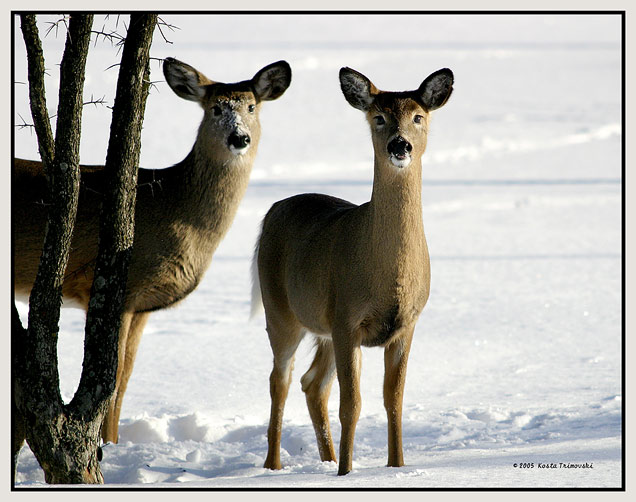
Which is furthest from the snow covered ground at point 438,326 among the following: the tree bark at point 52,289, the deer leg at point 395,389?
the tree bark at point 52,289

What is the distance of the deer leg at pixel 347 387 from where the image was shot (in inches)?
187

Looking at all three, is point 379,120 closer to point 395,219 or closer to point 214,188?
point 395,219

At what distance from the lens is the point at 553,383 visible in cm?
713

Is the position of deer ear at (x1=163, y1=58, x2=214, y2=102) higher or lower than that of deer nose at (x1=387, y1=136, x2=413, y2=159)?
higher

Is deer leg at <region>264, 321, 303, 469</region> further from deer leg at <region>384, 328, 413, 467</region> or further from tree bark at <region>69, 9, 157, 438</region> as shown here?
tree bark at <region>69, 9, 157, 438</region>

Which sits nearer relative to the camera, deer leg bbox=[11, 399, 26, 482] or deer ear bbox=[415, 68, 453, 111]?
deer leg bbox=[11, 399, 26, 482]

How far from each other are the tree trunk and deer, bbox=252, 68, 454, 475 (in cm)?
114

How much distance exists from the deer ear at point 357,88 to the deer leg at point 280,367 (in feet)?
4.57

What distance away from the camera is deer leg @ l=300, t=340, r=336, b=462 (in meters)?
5.57

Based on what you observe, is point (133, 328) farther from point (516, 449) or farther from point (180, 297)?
point (516, 449)

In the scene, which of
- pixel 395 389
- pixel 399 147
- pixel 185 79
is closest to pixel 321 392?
pixel 395 389

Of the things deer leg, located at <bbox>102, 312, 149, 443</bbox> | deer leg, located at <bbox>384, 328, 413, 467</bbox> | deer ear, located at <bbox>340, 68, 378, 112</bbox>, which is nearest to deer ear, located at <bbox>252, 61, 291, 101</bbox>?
deer ear, located at <bbox>340, 68, 378, 112</bbox>

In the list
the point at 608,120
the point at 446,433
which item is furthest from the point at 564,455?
the point at 608,120

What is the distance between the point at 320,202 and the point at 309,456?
1.58 meters
